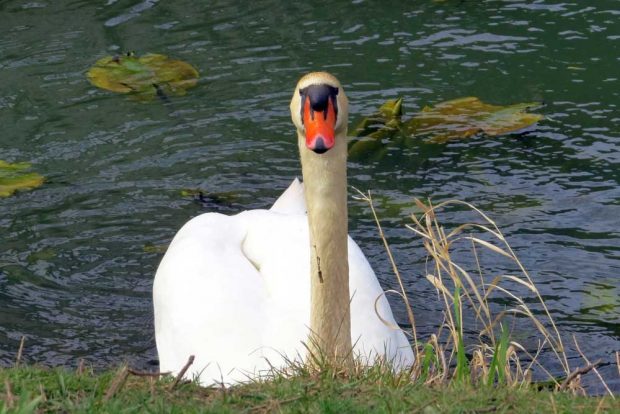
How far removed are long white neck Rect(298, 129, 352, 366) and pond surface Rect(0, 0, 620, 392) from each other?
150cm

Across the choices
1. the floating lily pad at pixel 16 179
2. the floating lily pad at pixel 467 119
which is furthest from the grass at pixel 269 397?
the floating lily pad at pixel 467 119

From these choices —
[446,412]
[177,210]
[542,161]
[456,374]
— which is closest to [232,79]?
[177,210]

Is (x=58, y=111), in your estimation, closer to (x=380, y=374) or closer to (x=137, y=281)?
(x=137, y=281)

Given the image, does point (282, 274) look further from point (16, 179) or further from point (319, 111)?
point (16, 179)

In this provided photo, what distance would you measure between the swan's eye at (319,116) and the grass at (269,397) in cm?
91

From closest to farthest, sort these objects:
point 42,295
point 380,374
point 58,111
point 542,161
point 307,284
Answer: point 380,374 → point 307,284 → point 42,295 → point 542,161 → point 58,111

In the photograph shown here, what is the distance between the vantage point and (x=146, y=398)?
11.1 feet

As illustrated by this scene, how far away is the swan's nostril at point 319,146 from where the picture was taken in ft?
13.6

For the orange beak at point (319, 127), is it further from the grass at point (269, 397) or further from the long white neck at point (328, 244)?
the grass at point (269, 397)

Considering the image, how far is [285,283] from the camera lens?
5.43 m

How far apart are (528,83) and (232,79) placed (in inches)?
92.4

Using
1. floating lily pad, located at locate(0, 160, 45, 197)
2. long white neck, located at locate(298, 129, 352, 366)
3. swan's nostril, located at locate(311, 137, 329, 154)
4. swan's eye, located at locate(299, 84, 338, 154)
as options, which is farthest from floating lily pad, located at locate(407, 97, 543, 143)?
swan's nostril, located at locate(311, 137, 329, 154)

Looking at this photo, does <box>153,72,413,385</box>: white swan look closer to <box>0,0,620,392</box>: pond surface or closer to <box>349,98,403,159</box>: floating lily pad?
<box>0,0,620,392</box>: pond surface

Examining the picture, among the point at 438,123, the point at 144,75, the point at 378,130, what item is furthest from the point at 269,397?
the point at 144,75
